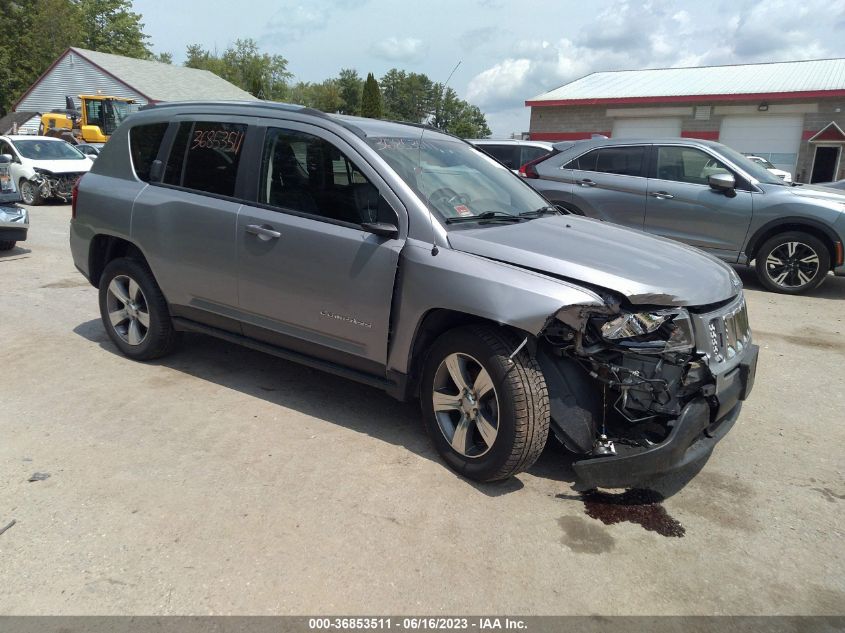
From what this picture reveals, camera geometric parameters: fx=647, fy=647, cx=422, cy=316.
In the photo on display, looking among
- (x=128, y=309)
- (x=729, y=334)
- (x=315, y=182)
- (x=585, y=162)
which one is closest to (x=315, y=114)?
(x=315, y=182)

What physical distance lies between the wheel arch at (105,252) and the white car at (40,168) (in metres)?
12.1

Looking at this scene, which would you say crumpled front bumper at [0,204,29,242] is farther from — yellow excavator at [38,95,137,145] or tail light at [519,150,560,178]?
yellow excavator at [38,95,137,145]

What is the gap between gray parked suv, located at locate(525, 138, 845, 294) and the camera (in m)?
7.82

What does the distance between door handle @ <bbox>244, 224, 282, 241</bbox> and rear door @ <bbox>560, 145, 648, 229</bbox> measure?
18.6ft

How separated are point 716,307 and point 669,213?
5.36m

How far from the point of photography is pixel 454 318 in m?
3.51

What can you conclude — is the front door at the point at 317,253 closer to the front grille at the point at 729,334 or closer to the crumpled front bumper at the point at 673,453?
the crumpled front bumper at the point at 673,453

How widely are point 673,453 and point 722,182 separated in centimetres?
606

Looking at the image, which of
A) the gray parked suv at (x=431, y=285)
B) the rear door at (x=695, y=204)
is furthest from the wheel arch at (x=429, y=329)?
the rear door at (x=695, y=204)

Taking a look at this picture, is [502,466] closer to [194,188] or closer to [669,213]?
[194,188]

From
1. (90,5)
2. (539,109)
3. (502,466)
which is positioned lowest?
(502,466)

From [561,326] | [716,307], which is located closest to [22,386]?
[561,326]

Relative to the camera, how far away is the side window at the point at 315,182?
3820 millimetres

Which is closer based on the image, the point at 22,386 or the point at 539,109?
the point at 22,386
